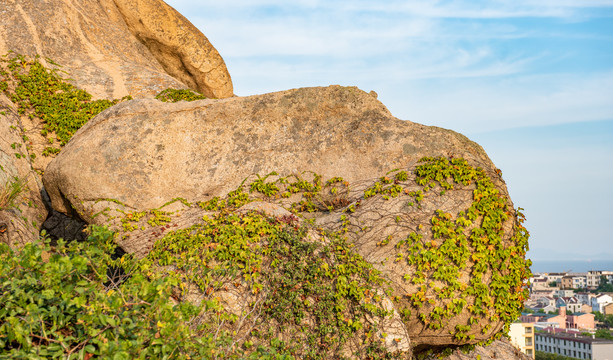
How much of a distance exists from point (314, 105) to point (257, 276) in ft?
13.4

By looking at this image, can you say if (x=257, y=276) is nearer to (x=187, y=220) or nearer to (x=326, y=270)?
(x=326, y=270)

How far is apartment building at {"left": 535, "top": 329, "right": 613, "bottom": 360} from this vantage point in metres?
78.4

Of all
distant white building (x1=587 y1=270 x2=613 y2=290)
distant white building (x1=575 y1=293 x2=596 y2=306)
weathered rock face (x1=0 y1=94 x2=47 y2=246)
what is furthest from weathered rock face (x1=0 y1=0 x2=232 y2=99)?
distant white building (x1=587 y1=270 x2=613 y2=290)

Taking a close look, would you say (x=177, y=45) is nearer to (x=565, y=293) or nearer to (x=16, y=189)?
(x=16, y=189)

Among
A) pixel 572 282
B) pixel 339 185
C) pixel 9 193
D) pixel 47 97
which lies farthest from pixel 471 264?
pixel 572 282

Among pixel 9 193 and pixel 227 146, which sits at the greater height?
pixel 227 146

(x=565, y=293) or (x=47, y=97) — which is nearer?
(x=47, y=97)

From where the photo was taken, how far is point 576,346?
8431 centimetres

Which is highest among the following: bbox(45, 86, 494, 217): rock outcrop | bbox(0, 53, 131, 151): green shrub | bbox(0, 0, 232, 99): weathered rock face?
bbox(0, 0, 232, 99): weathered rock face

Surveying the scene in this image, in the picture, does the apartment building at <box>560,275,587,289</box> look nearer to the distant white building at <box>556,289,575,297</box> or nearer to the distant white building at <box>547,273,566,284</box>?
the distant white building at <box>547,273,566,284</box>

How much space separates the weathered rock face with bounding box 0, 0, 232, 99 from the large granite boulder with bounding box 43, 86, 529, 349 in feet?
15.1

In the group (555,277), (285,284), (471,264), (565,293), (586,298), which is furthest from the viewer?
(555,277)

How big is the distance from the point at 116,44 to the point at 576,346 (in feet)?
285

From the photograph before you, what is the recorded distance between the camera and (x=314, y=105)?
33.9 ft
